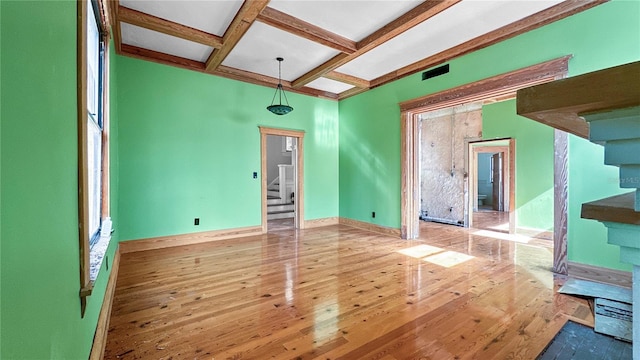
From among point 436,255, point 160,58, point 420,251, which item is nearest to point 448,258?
point 436,255

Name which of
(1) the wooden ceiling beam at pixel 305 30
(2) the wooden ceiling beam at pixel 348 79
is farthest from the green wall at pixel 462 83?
(1) the wooden ceiling beam at pixel 305 30

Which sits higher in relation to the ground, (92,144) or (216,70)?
(216,70)

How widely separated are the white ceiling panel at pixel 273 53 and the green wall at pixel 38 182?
2755 millimetres

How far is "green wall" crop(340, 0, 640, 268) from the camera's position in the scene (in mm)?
2664

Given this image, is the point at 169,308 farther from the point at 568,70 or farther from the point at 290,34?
the point at 568,70

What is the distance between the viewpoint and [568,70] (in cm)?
291

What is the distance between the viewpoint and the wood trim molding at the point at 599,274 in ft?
8.50

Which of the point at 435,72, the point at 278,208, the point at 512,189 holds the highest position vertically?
the point at 435,72

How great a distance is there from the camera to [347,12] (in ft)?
9.95

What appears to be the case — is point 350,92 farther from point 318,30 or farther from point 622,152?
point 622,152

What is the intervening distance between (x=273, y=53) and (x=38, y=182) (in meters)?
3.82

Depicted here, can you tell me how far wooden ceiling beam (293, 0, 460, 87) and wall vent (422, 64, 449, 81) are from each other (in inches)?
44.1

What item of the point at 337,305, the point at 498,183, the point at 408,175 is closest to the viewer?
the point at 337,305

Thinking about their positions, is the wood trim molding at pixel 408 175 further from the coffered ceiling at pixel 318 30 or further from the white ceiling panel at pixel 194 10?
the white ceiling panel at pixel 194 10
